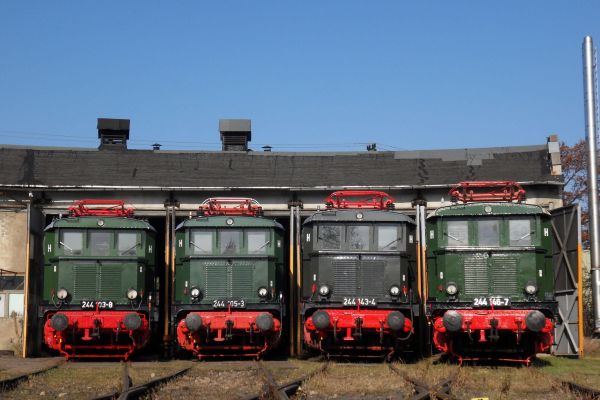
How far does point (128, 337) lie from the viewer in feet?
61.5

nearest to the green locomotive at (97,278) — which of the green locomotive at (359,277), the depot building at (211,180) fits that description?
the depot building at (211,180)

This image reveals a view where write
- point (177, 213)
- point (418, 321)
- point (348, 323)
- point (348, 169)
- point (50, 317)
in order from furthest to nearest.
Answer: point (348, 169) < point (177, 213) < point (418, 321) < point (50, 317) < point (348, 323)

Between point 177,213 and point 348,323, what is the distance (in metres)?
8.42

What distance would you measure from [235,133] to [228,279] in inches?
490

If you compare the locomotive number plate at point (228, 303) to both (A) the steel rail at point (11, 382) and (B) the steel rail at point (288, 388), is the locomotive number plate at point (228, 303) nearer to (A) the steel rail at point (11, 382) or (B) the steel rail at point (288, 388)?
(B) the steel rail at point (288, 388)

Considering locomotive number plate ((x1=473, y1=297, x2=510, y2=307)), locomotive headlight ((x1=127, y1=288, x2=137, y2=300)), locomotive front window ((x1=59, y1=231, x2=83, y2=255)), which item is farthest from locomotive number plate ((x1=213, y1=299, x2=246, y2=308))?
locomotive number plate ((x1=473, y1=297, x2=510, y2=307))

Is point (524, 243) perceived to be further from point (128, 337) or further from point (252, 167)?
point (252, 167)

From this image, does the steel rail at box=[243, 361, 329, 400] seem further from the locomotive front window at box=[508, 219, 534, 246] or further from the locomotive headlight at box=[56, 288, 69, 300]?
the locomotive headlight at box=[56, 288, 69, 300]

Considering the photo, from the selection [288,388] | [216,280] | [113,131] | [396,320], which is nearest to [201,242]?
[216,280]

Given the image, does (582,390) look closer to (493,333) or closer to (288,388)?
(288,388)

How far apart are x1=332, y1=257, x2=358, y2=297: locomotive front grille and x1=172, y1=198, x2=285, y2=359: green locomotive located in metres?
1.46

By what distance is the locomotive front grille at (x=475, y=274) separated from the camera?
16.9 m

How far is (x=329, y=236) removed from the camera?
18.0 meters

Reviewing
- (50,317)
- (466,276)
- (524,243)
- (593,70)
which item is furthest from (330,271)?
(593,70)
